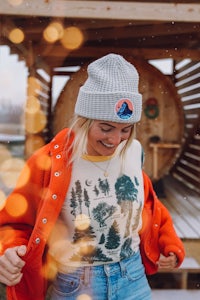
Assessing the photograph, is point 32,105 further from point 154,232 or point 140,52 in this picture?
Result: point 154,232

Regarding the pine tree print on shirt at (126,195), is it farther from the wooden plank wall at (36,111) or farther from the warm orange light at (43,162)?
the wooden plank wall at (36,111)

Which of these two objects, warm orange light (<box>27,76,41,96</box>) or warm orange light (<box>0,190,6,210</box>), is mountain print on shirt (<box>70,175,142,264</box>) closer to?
warm orange light (<box>0,190,6,210</box>)

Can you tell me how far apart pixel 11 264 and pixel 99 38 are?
5040 millimetres

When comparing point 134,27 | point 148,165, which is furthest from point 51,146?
point 134,27

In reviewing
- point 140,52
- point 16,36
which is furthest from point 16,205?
point 140,52

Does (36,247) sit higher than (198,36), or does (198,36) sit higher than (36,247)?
(198,36)

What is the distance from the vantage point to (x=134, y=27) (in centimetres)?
578

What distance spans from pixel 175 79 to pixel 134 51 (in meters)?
3.08

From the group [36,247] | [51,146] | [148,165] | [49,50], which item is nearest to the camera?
[36,247]

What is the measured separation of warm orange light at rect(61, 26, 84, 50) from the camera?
5.77 metres

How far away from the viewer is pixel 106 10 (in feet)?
12.4

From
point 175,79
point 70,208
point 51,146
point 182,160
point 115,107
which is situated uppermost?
point 175,79

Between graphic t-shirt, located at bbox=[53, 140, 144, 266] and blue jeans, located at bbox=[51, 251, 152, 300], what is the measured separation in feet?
0.10

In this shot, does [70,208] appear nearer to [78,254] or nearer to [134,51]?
[78,254]
